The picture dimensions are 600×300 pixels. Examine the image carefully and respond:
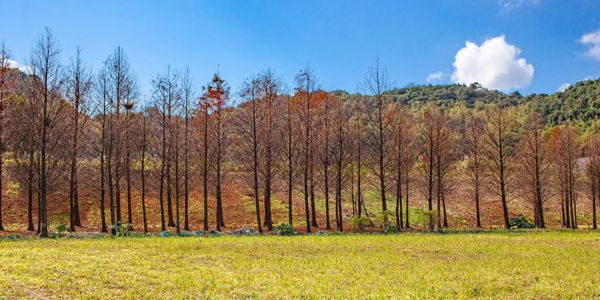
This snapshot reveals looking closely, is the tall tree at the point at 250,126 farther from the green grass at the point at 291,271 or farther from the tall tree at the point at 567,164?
the tall tree at the point at 567,164

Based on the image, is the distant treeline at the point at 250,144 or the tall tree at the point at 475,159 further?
the tall tree at the point at 475,159

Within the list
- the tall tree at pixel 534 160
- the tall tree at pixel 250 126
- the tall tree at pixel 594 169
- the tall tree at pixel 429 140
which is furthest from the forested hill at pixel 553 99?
the tall tree at pixel 250 126

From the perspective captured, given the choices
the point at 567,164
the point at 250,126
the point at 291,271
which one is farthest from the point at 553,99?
the point at 291,271

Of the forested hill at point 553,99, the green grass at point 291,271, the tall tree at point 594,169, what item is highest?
the forested hill at point 553,99

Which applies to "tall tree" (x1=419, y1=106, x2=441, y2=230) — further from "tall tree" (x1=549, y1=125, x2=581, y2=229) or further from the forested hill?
the forested hill

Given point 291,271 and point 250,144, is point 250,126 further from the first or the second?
point 291,271

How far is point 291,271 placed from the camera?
11539 millimetres

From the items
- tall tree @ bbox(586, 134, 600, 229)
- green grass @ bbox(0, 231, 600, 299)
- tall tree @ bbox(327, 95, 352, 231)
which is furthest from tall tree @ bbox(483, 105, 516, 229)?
green grass @ bbox(0, 231, 600, 299)

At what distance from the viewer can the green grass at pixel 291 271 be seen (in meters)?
9.25

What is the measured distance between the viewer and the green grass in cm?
925

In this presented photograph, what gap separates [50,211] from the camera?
37625 mm

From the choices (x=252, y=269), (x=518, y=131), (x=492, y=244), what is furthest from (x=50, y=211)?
(x=518, y=131)

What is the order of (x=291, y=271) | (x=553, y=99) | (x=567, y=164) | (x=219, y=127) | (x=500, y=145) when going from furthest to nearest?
(x=553, y=99) → (x=567, y=164) → (x=500, y=145) → (x=219, y=127) → (x=291, y=271)

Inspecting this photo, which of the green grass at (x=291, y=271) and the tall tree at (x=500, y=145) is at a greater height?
the tall tree at (x=500, y=145)
